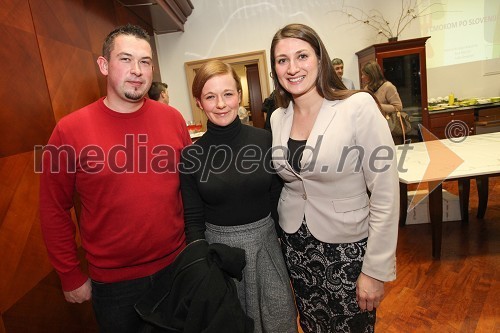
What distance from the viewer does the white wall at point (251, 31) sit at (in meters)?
5.31

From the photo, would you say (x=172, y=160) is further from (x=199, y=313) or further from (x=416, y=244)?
(x=416, y=244)

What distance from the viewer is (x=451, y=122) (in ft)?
17.8

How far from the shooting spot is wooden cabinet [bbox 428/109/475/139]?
5418 mm

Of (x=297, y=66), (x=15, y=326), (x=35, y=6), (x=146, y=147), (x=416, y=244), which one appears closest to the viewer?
(x=297, y=66)

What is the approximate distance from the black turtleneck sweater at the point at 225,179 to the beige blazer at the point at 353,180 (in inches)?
4.7

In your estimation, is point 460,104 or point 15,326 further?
point 460,104

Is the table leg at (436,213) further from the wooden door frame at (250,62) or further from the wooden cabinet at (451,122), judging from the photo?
the wooden door frame at (250,62)

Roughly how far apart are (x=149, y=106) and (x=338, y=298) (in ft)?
3.63

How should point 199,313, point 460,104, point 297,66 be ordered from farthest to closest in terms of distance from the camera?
point 460,104, point 297,66, point 199,313

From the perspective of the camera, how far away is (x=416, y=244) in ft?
10.1

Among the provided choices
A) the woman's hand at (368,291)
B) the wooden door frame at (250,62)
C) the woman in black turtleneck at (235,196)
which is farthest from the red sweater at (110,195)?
the wooden door frame at (250,62)

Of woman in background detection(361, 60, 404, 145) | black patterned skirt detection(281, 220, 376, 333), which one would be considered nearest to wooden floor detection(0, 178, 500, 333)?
black patterned skirt detection(281, 220, 376, 333)

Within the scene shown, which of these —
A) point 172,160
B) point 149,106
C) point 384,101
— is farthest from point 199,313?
point 384,101

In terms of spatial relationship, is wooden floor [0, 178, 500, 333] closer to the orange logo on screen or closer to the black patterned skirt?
the orange logo on screen
